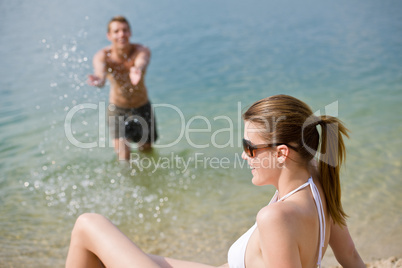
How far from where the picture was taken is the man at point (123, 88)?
5555 millimetres

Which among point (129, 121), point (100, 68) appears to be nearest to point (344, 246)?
point (129, 121)

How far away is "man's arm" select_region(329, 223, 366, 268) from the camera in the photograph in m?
2.19

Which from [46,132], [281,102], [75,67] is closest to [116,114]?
[46,132]

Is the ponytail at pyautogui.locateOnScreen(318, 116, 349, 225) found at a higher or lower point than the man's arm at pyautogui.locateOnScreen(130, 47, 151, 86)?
lower

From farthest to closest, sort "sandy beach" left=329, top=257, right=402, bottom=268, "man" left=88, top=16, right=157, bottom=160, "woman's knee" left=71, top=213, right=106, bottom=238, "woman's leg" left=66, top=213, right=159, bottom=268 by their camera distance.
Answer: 1. "man" left=88, top=16, right=157, bottom=160
2. "sandy beach" left=329, top=257, right=402, bottom=268
3. "woman's knee" left=71, top=213, right=106, bottom=238
4. "woman's leg" left=66, top=213, right=159, bottom=268

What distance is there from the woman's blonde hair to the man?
3.74m

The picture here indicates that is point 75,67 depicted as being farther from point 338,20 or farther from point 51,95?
point 338,20

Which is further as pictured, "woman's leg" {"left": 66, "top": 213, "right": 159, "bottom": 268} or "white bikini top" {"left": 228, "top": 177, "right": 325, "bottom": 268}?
"woman's leg" {"left": 66, "top": 213, "right": 159, "bottom": 268}

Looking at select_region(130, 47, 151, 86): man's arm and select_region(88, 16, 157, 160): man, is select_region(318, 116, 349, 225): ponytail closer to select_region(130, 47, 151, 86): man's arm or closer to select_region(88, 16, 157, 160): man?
select_region(130, 47, 151, 86): man's arm

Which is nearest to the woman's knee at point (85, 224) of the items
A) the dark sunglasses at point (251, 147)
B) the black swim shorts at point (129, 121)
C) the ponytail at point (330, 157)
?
the dark sunglasses at point (251, 147)

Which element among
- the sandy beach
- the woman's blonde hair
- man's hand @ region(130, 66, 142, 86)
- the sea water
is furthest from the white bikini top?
man's hand @ region(130, 66, 142, 86)

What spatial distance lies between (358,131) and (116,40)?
369 centimetres

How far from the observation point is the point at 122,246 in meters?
2.18

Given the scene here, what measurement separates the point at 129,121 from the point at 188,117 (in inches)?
86.3
